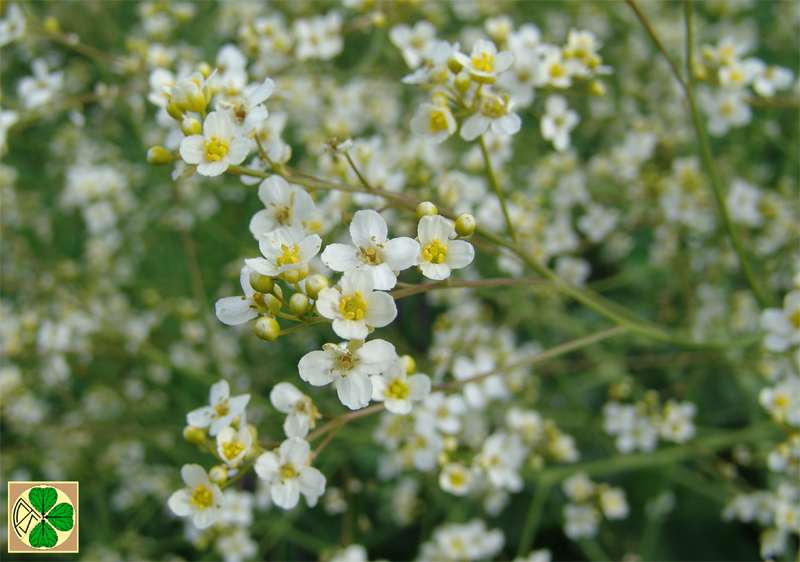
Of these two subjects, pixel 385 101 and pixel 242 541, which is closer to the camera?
pixel 242 541

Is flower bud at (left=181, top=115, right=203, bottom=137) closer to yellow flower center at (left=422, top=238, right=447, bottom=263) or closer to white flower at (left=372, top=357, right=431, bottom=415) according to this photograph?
yellow flower center at (left=422, top=238, right=447, bottom=263)

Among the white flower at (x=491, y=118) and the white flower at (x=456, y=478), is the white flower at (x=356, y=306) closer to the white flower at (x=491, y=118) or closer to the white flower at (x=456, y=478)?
the white flower at (x=491, y=118)

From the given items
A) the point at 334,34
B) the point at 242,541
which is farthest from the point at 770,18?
the point at 242,541

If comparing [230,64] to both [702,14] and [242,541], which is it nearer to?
[242,541]

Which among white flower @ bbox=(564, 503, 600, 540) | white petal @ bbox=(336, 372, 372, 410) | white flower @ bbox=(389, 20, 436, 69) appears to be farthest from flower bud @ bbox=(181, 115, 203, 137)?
white flower @ bbox=(564, 503, 600, 540)

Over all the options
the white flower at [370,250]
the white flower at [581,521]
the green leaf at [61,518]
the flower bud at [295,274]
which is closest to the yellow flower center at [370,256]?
the white flower at [370,250]
